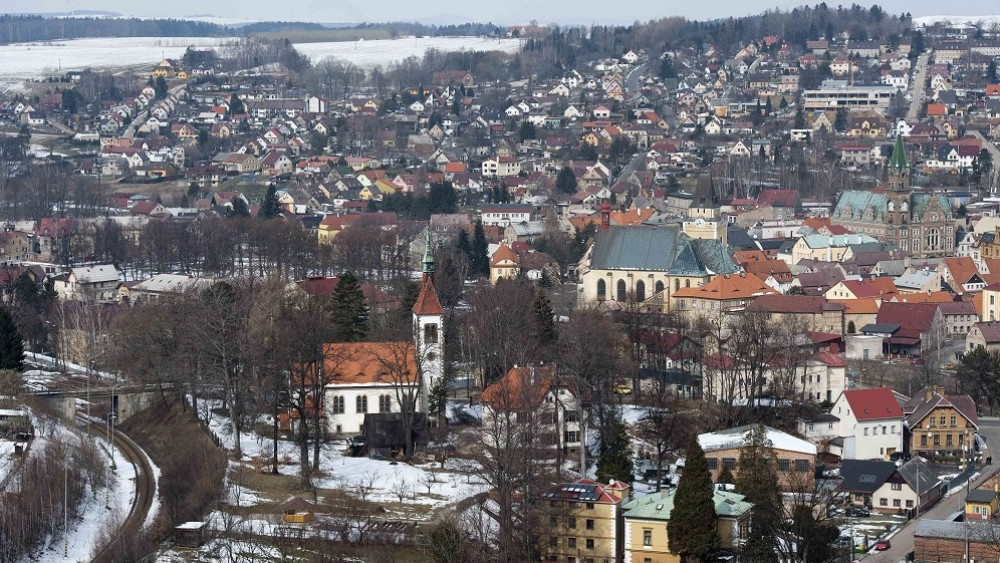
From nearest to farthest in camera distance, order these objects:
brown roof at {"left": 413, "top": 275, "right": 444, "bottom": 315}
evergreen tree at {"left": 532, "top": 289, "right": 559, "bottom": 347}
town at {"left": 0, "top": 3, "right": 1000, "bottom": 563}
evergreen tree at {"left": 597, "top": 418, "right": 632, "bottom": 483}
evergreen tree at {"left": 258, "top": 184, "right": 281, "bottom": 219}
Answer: town at {"left": 0, "top": 3, "right": 1000, "bottom": 563} < evergreen tree at {"left": 597, "top": 418, "right": 632, "bottom": 483} < brown roof at {"left": 413, "top": 275, "right": 444, "bottom": 315} < evergreen tree at {"left": 532, "top": 289, "right": 559, "bottom": 347} < evergreen tree at {"left": 258, "top": 184, "right": 281, "bottom": 219}

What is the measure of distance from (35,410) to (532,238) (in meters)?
38.0

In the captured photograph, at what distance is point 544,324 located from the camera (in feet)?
→ 148

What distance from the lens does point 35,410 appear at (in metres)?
42.6

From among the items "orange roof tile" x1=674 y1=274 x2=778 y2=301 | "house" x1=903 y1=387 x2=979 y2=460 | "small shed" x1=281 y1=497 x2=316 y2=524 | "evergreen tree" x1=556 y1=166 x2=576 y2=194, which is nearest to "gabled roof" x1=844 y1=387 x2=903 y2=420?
"house" x1=903 y1=387 x2=979 y2=460

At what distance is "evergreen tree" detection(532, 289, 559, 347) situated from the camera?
146 ft

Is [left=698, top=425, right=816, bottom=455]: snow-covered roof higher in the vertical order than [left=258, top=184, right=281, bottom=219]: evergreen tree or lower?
higher

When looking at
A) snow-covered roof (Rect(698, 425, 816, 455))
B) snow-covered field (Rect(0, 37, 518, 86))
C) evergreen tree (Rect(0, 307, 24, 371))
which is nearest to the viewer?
snow-covered roof (Rect(698, 425, 816, 455))

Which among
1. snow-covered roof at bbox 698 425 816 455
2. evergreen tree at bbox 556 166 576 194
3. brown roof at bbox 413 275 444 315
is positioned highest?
brown roof at bbox 413 275 444 315

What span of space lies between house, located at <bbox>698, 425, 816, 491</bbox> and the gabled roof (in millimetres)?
2882

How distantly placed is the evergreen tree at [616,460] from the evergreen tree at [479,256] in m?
30.7

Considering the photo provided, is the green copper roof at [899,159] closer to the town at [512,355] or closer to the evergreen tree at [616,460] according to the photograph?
the town at [512,355]

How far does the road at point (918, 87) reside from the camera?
119 meters

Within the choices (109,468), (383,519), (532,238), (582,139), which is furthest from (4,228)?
(383,519)

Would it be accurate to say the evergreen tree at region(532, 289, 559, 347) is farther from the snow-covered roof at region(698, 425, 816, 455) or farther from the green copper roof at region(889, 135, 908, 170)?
the green copper roof at region(889, 135, 908, 170)
